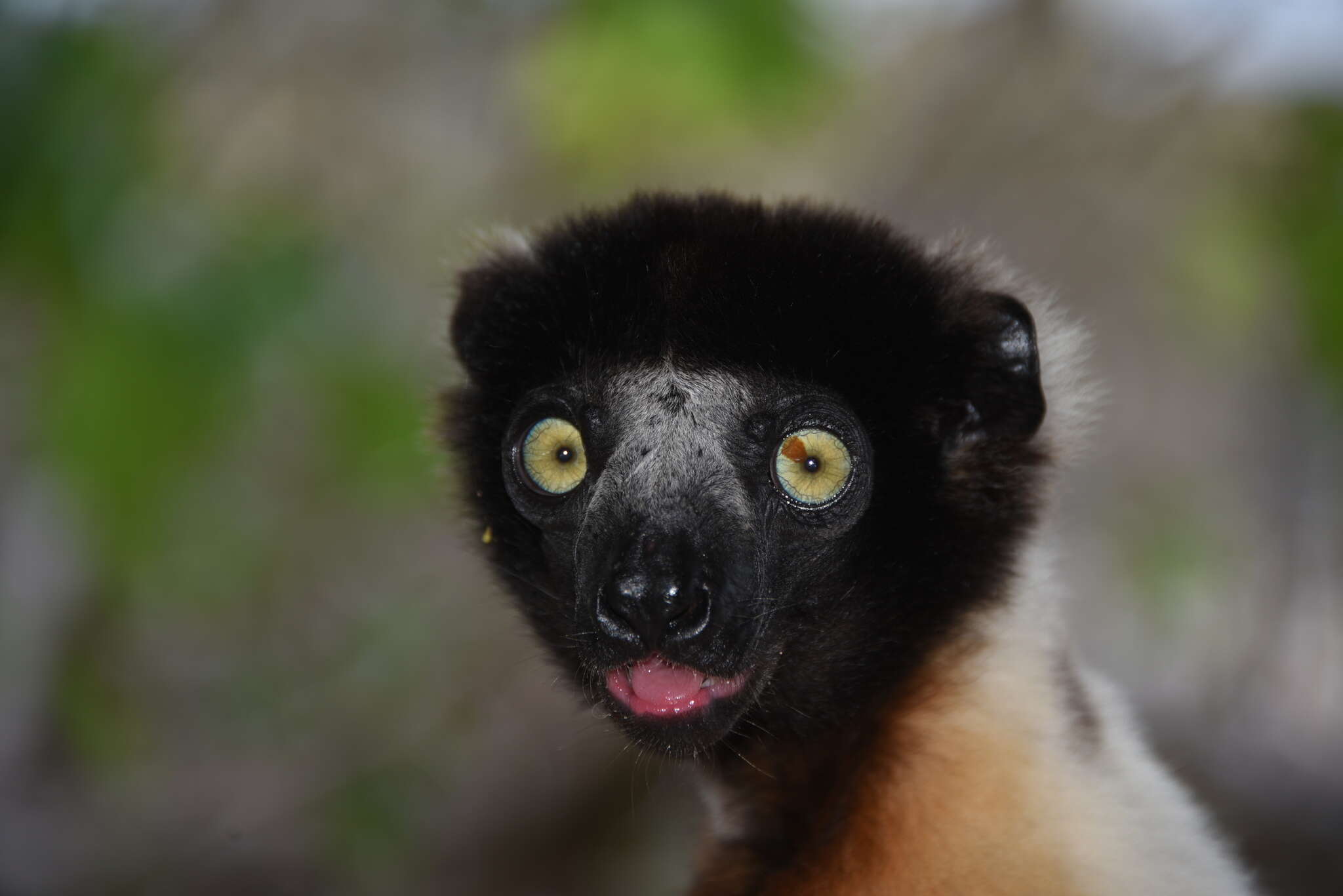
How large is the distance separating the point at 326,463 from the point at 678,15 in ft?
8.35

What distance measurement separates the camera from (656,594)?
216 centimetres

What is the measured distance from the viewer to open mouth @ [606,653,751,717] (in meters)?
2.32

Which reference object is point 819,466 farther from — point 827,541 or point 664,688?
point 664,688

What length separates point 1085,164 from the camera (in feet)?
22.4

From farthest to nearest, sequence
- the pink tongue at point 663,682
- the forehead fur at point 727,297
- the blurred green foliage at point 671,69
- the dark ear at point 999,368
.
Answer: the blurred green foliage at point 671,69
the dark ear at point 999,368
the forehead fur at point 727,297
the pink tongue at point 663,682

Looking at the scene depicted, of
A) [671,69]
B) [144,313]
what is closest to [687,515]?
[671,69]

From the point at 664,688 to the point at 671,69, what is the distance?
2.29 m

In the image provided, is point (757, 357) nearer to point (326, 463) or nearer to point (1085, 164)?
point (326, 463)

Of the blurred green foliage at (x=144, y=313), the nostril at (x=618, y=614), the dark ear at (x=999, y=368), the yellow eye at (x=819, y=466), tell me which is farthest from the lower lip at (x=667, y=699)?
the blurred green foliage at (x=144, y=313)

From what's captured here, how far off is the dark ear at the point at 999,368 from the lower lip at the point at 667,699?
741 millimetres

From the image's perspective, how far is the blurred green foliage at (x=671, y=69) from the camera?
3881 millimetres

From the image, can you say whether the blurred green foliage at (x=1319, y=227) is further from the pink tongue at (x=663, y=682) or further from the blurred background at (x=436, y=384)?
the pink tongue at (x=663, y=682)

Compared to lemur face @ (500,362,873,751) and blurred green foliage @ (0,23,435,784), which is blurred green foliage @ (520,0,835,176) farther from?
lemur face @ (500,362,873,751)

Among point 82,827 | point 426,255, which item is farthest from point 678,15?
point 82,827
